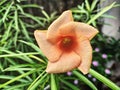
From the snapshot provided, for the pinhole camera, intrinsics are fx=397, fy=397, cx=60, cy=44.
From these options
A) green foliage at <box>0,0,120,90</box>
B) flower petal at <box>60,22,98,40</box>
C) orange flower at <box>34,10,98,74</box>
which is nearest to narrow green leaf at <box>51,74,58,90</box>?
green foliage at <box>0,0,120,90</box>

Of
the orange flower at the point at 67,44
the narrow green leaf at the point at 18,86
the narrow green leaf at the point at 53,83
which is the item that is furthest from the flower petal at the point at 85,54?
the narrow green leaf at the point at 18,86

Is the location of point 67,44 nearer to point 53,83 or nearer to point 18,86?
point 53,83

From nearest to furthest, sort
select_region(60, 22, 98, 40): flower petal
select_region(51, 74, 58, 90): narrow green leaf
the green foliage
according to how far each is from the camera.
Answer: select_region(60, 22, 98, 40): flower petal → select_region(51, 74, 58, 90): narrow green leaf → the green foliage

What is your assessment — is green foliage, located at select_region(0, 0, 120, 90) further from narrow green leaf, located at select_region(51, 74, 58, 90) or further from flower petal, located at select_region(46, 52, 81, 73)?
flower petal, located at select_region(46, 52, 81, 73)

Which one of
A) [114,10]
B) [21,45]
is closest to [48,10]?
[21,45]

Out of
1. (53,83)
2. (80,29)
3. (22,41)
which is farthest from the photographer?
(22,41)

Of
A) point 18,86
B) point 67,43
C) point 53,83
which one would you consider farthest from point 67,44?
point 18,86
